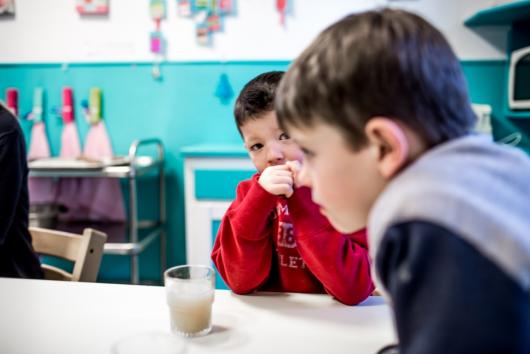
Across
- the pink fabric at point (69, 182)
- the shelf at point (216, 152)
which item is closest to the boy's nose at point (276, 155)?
the shelf at point (216, 152)

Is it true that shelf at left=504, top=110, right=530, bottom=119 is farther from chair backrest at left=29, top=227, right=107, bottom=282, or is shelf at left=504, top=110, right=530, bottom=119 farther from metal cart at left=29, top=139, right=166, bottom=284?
chair backrest at left=29, top=227, right=107, bottom=282

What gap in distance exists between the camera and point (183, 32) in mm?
2584

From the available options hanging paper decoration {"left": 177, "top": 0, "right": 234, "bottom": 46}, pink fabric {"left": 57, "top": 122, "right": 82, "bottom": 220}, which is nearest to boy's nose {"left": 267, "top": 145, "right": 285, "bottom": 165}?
hanging paper decoration {"left": 177, "top": 0, "right": 234, "bottom": 46}

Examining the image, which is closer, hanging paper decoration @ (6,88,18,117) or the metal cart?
the metal cart

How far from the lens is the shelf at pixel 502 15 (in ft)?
6.80

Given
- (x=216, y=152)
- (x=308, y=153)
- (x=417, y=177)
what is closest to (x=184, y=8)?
(x=216, y=152)

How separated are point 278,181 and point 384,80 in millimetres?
463

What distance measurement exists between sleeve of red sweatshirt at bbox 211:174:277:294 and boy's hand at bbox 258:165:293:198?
2 cm

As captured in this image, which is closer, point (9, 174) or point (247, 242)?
point (247, 242)

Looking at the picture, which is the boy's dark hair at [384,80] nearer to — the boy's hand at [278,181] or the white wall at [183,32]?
the boy's hand at [278,181]

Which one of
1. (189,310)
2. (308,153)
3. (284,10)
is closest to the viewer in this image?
(308,153)

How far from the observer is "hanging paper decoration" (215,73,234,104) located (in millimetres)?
2549

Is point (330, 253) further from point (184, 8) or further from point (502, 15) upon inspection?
point (184, 8)

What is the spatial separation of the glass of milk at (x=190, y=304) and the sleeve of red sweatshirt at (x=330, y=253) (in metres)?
0.19
